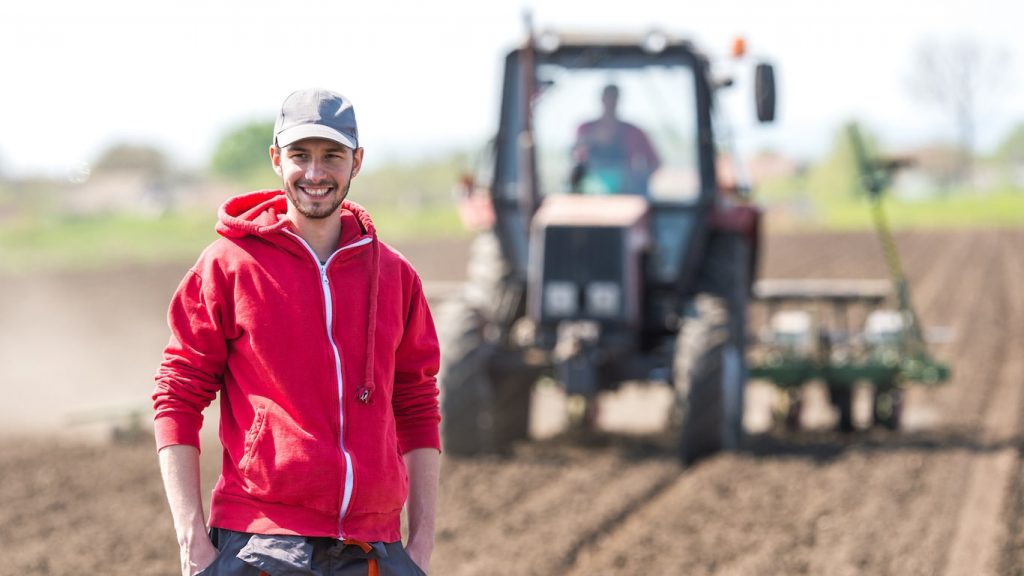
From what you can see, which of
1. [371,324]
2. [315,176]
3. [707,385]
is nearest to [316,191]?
[315,176]

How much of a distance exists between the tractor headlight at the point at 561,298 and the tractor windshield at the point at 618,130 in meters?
0.68

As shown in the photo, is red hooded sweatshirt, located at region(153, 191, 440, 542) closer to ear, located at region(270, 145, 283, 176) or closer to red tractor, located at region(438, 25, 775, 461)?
ear, located at region(270, 145, 283, 176)

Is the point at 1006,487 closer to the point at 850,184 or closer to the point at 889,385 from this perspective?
the point at 889,385

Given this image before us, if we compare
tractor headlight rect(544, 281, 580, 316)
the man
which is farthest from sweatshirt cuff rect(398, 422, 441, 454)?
tractor headlight rect(544, 281, 580, 316)

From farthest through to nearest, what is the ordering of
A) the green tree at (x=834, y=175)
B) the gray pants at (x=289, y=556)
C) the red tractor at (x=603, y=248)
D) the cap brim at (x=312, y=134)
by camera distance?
the green tree at (x=834, y=175) → the red tractor at (x=603, y=248) → the cap brim at (x=312, y=134) → the gray pants at (x=289, y=556)

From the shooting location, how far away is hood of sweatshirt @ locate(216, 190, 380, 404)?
9.48 ft

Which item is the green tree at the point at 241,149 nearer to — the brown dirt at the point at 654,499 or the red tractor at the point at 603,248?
the brown dirt at the point at 654,499

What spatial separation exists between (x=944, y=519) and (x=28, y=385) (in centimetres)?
895

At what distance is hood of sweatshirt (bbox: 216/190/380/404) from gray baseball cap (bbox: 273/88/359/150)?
147mm

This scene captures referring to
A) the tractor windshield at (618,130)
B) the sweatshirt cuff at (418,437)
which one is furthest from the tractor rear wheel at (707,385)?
the sweatshirt cuff at (418,437)

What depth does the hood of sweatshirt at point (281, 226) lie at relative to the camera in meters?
2.89

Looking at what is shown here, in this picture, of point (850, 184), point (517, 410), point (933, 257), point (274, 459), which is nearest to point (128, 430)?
point (517, 410)

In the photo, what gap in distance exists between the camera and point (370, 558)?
2.88 m

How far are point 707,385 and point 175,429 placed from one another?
5.92 meters
